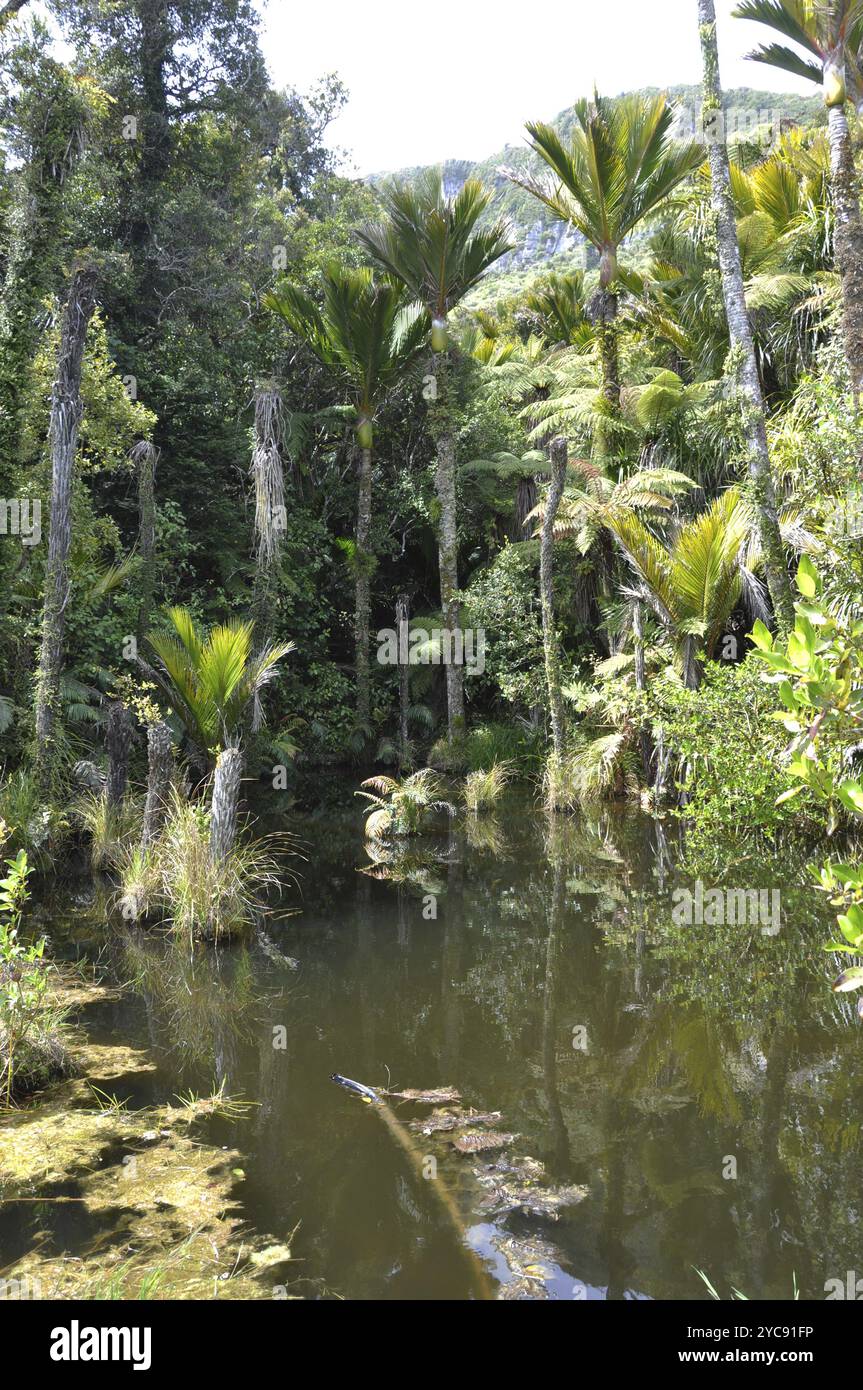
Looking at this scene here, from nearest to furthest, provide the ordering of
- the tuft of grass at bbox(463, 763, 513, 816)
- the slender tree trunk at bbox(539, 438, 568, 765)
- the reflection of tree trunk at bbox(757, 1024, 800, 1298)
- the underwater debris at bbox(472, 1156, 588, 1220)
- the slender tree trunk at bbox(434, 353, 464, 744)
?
the reflection of tree trunk at bbox(757, 1024, 800, 1298)
the underwater debris at bbox(472, 1156, 588, 1220)
the slender tree trunk at bbox(539, 438, 568, 765)
the tuft of grass at bbox(463, 763, 513, 816)
the slender tree trunk at bbox(434, 353, 464, 744)

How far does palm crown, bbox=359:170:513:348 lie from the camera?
44.6ft

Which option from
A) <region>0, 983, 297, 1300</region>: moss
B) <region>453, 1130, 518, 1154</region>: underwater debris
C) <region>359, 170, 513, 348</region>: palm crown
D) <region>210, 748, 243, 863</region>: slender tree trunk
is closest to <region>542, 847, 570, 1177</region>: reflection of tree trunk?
<region>453, 1130, 518, 1154</region>: underwater debris

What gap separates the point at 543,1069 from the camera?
457 centimetres

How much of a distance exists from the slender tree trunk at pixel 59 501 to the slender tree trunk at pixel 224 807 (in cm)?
282

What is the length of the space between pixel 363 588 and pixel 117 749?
298 inches

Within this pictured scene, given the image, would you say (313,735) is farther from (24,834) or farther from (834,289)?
(834,289)

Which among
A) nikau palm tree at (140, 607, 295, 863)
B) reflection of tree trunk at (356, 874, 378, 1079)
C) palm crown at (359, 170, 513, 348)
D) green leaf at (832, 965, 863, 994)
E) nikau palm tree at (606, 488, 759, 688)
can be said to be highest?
palm crown at (359, 170, 513, 348)

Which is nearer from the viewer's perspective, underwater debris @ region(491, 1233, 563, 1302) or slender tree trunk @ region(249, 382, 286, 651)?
underwater debris @ region(491, 1233, 563, 1302)

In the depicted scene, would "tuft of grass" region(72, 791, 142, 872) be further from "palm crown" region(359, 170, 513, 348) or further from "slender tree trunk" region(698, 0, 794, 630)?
"palm crown" region(359, 170, 513, 348)

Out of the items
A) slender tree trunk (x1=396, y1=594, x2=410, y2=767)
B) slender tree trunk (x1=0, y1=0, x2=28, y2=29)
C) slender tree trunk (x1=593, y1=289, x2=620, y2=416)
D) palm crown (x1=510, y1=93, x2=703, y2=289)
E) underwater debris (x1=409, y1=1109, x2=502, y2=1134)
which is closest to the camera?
underwater debris (x1=409, y1=1109, x2=502, y2=1134)

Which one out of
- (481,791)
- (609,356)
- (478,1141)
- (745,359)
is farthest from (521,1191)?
(609,356)

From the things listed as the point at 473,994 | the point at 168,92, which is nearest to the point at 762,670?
the point at 473,994

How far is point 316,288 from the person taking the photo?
Result: 1672 centimetres

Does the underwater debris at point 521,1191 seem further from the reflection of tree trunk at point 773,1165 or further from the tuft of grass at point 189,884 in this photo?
the tuft of grass at point 189,884
